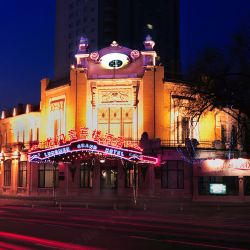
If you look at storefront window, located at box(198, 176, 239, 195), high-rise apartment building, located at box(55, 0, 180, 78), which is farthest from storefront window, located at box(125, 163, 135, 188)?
high-rise apartment building, located at box(55, 0, 180, 78)

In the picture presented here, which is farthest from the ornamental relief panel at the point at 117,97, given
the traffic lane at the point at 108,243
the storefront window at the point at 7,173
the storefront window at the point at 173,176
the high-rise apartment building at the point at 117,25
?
the high-rise apartment building at the point at 117,25

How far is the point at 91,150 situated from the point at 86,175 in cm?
836

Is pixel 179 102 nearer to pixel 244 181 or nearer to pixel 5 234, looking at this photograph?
pixel 244 181

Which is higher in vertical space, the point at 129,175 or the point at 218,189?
the point at 129,175

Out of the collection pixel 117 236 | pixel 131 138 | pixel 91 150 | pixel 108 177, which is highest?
pixel 131 138

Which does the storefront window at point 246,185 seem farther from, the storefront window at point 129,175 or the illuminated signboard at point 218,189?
the storefront window at point 129,175

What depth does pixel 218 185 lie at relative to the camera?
46.5m

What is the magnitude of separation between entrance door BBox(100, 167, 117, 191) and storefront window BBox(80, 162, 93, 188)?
1.11 meters

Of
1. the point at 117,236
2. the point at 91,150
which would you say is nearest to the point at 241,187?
the point at 91,150

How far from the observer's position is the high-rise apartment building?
4483 inches

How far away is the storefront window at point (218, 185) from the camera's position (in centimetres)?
4644

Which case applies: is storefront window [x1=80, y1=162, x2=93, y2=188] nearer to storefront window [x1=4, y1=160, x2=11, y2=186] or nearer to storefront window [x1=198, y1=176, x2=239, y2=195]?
storefront window [x1=198, y1=176, x2=239, y2=195]

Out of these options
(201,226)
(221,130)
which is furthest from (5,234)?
(221,130)

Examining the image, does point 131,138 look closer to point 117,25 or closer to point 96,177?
point 96,177
